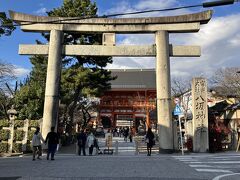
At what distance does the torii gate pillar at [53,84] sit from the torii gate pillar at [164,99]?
617 centimetres

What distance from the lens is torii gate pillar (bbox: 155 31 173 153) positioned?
1903 centimetres

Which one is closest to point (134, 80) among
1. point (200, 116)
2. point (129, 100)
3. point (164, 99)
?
point (129, 100)

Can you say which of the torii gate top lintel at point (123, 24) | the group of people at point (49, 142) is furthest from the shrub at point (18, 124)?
the torii gate top lintel at point (123, 24)

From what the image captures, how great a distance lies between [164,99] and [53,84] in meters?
6.78

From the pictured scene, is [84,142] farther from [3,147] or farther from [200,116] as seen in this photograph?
[200,116]

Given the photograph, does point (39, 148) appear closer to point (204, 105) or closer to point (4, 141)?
point (4, 141)

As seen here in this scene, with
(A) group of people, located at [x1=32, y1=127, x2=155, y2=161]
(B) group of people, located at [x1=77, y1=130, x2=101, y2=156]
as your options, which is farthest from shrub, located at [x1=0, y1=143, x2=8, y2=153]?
(B) group of people, located at [x1=77, y1=130, x2=101, y2=156]

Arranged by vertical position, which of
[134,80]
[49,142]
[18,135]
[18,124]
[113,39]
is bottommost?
[49,142]

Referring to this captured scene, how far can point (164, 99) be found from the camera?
63.1ft

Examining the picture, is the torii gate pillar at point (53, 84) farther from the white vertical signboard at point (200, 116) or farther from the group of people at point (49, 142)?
the white vertical signboard at point (200, 116)

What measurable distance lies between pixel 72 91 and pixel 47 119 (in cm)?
802

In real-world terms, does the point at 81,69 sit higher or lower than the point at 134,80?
lower

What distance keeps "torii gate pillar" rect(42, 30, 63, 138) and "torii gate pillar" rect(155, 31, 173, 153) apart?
20.2ft

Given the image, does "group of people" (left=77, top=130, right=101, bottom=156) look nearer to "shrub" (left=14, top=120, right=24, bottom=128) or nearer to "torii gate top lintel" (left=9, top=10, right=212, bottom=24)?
"shrub" (left=14, top=120, right=24, bottom=128)
